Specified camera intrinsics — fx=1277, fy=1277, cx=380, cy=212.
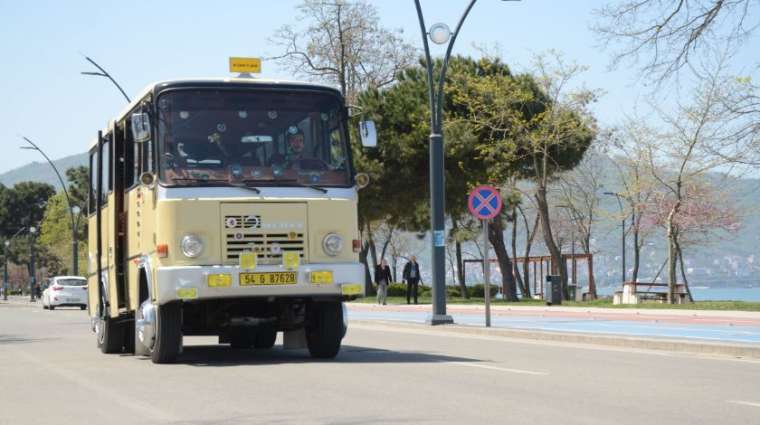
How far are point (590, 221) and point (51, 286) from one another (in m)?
31.0

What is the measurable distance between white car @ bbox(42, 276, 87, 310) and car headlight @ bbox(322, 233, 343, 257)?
1624 inches

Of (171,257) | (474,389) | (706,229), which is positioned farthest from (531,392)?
(706,229)

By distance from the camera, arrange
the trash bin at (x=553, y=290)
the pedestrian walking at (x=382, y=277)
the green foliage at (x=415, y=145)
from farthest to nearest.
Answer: the green foliage at (x=415, y=145), the pedestrian walking at (x=382, y=277), the trash bin at (x=553, y=290)

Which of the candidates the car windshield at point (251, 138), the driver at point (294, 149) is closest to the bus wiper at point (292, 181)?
the car windshield at point (251, 138)

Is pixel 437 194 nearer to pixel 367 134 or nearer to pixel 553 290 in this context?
pixel 367 134

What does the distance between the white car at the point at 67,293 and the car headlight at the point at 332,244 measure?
135ft

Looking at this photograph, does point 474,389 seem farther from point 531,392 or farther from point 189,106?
point 189,106

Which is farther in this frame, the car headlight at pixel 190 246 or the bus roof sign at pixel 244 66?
the bus roof sign at pixel 244 66

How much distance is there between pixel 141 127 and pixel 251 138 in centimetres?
129

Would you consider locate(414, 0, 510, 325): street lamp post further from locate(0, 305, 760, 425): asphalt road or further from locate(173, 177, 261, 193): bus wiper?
locate(173, 177, 261, 193): bus wiper

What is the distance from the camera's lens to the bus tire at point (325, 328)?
16.0m

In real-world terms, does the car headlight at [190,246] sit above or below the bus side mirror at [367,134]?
below

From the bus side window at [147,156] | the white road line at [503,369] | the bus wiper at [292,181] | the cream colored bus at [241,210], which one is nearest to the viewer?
the white road line at [503,369]

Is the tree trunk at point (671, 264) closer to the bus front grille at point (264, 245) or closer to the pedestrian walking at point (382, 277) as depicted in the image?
the pedestrian walking at point (382, 277)
